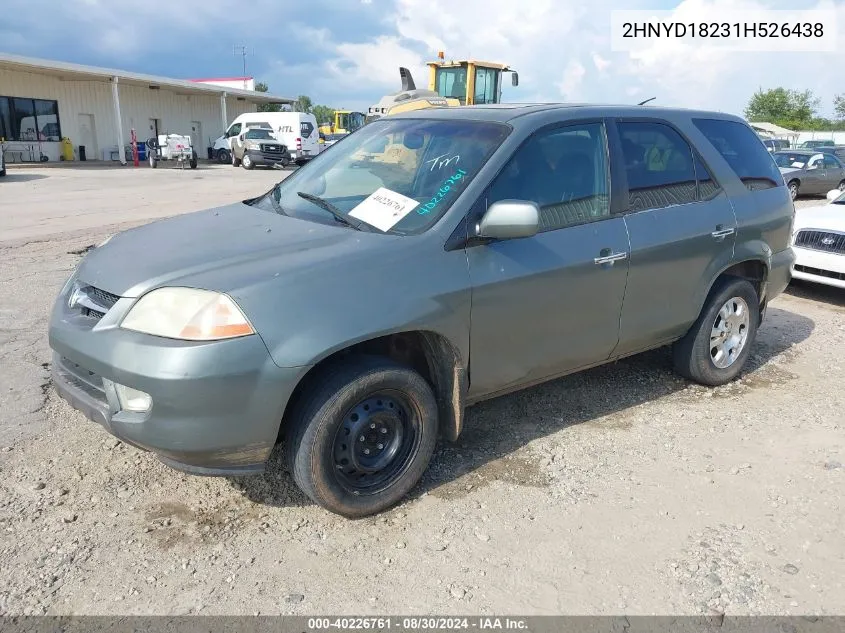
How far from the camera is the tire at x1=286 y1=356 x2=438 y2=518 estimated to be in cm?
284

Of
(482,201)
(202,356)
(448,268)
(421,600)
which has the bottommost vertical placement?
(421,600)

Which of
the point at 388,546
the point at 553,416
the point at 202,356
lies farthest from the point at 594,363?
the point at 202,356

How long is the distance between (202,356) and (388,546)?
1151 mm

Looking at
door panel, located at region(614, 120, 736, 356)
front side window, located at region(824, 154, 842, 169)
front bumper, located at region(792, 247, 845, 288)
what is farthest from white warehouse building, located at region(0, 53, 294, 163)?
door panel, located at region(614, 120, 736, 356)

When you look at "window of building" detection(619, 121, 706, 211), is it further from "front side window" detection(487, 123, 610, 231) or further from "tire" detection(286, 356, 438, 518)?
"tire" detection(286, 356, 438, 518)

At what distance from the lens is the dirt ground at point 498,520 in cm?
262

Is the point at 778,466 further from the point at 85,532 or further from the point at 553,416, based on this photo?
the point at 85,532

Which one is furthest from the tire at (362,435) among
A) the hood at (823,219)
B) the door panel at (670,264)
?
the hood at (823,219)

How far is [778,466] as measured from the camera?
3.67 m

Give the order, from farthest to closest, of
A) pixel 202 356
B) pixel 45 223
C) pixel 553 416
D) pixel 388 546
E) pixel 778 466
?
pixel 45 223
pixel 553 416
pixel 778 466
pixel 388 546
pixel 202 356

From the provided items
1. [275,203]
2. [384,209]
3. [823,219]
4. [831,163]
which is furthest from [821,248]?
[831,163]

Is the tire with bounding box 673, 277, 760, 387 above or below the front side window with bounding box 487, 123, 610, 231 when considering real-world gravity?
below

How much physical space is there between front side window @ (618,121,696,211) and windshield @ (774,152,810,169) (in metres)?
16.2

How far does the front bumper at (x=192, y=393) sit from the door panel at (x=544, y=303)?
103 centimetres
